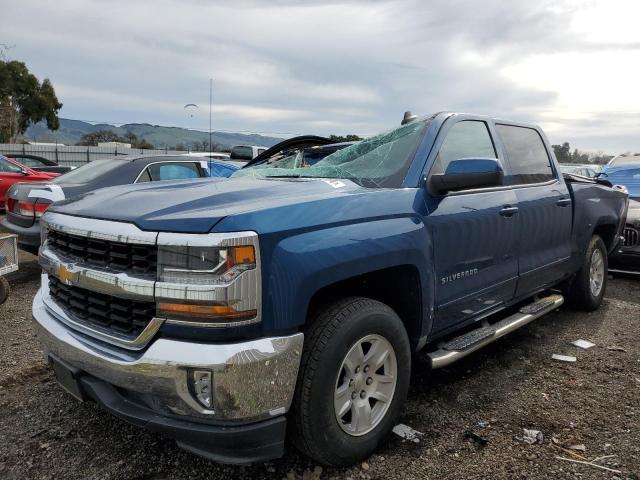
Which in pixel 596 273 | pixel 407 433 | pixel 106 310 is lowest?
pixel 407 433

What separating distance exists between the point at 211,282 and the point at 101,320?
2.28 ft

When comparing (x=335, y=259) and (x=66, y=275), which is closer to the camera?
(x=335, y=259)

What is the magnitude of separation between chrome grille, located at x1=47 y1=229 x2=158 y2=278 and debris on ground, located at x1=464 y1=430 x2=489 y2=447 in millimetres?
1931

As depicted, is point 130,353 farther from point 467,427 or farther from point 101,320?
point 467,427

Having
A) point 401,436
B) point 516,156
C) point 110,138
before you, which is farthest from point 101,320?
point 110,138

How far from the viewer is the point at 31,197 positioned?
5.93m

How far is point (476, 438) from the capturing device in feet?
9.14

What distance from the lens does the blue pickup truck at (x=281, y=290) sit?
2.01 meters

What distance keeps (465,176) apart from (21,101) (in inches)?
1853

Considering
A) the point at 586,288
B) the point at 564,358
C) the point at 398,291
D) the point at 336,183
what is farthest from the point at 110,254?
the point at 586,288

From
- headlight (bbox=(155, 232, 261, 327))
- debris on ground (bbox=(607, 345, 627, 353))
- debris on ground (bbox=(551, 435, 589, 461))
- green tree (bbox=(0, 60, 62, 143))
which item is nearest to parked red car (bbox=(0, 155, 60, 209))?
headlight (bbox=(155, 232, 261, 327))

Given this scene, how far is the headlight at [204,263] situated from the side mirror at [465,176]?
50.6 inches

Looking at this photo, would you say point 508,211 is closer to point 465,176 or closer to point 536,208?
point 536,208

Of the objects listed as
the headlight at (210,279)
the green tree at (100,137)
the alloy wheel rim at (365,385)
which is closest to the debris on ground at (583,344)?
the alloy wheel rim at (365,385)
